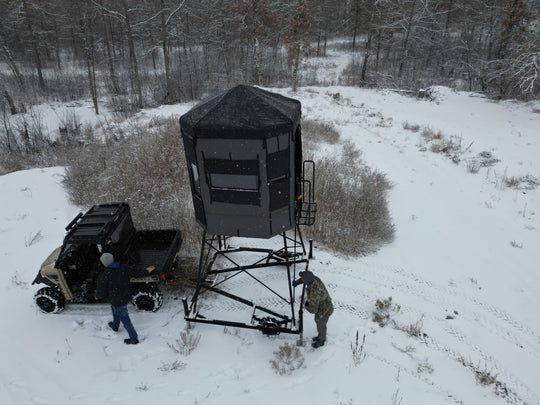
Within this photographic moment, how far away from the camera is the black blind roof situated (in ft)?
14.7

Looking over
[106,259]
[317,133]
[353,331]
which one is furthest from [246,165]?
[317,133]

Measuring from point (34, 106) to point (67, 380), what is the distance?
90.3 ft

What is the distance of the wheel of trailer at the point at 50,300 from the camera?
5988 mm

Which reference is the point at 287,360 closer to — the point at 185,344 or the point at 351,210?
the point at 185,344

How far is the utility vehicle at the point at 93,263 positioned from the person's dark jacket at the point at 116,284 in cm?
57

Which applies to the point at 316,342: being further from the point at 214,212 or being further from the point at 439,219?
the point at 439,219

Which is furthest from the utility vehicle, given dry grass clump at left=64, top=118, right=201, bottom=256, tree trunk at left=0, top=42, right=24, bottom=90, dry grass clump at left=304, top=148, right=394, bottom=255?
tree trunk at left=0, top=42, right=24, bottom=90

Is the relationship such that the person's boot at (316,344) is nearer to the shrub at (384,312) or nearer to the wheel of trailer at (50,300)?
the shrub at (384,312)

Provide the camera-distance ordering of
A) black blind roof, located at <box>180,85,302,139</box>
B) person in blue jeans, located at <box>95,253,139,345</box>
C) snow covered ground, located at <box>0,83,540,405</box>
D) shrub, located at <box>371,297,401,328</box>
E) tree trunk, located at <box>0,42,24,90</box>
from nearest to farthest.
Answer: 1. black blind roof, located at <box>180,85,302,139</box>
2. snow covered ground, located at <box>0,83,540,405</box>
3. person in blue jeans, located at <box>95,253,139,345</box>
4. shrub, located at <box>371,297,401,328</box>
5. tree trunk, located at <box>0,42,24,90</box>

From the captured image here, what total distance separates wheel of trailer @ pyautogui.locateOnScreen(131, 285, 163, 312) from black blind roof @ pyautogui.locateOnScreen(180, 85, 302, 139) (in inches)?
127

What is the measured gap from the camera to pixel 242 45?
27312mm

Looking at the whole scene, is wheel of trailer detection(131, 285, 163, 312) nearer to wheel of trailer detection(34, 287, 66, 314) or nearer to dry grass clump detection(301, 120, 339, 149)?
wheel of trailer detection(34, 287, 66, 314)

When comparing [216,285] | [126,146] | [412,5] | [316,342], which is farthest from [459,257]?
[412,5]

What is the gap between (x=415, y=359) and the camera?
517 centimetres
